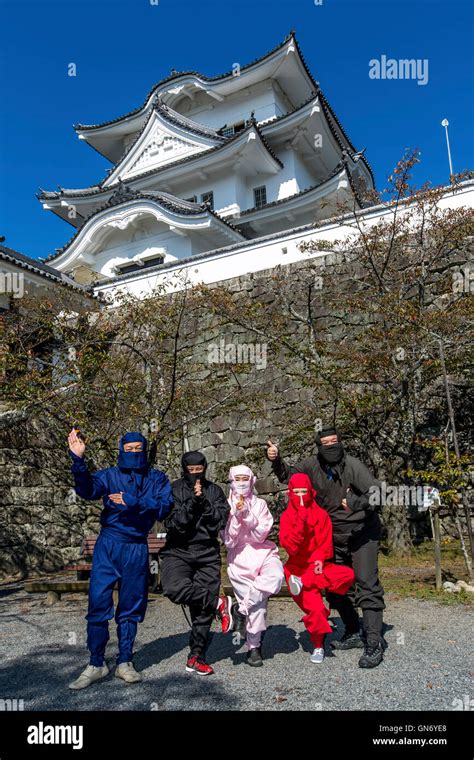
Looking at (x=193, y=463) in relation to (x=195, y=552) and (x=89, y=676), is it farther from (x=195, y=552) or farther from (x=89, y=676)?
(x=89, y=676)

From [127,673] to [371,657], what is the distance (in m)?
1.83

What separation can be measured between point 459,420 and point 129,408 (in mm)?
5727

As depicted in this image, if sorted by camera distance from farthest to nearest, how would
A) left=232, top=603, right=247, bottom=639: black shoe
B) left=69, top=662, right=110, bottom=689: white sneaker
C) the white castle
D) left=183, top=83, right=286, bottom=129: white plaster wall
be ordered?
1. left=183, top=83, right=286, bottom=129: white plaster wall
2. the white castle
3. left=232, top=603, right=247, bottom=639: black shoe
4. left=69, top=662, right=110, bottom=689: white sneaker

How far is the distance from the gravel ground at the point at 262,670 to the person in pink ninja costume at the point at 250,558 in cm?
36

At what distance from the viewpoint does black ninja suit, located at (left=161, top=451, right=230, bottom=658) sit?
12.5 feet

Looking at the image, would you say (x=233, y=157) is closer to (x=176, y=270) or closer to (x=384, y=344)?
(x=176, y=270)

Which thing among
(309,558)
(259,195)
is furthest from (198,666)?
(259,195)

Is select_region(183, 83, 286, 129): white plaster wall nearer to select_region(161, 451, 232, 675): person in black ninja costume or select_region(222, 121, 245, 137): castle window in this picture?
select_region(222, 121, 245, 137): castle window

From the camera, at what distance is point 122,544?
381 centimetres

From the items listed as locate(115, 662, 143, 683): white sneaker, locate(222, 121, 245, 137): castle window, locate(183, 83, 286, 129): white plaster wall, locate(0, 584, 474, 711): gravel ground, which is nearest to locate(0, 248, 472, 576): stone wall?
locate(0, 584, 474, 711): gravel ground

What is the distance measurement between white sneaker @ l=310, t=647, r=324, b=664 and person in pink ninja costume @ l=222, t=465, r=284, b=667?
1.37 feet

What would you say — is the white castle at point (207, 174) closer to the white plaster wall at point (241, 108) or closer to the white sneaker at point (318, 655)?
the white plaster wall at point (241, 108)
